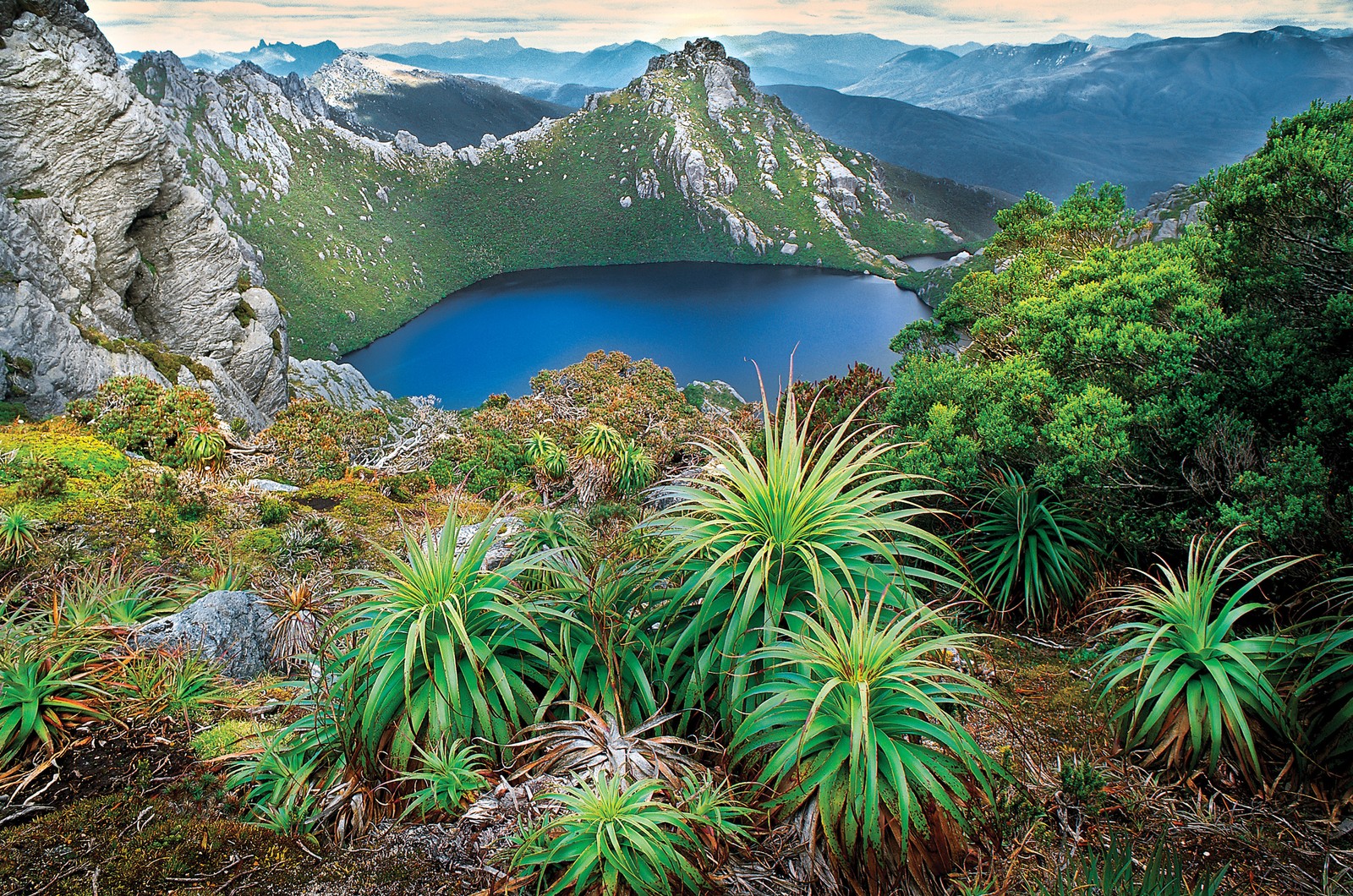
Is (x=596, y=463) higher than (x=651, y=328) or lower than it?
higher

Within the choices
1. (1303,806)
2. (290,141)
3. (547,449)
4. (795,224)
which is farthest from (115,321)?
(795,224)

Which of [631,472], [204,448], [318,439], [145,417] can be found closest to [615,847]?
[631,472]

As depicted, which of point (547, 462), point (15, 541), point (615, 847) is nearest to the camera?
point (615, 847)

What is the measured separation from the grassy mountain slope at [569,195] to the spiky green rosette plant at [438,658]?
90.5 metres

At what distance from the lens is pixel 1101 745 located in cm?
407

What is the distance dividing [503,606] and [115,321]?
3158 centimetres

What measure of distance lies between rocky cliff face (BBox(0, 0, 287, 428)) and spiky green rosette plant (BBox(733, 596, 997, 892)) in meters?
23.6

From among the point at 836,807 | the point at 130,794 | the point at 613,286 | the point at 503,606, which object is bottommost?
the point at 613,286

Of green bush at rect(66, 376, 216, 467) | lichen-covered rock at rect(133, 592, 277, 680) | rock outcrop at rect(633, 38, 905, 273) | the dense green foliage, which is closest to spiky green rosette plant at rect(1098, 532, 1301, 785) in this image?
the dense green foliage

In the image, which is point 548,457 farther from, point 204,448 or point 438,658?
point 438,658

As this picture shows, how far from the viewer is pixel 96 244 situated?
86.6ft

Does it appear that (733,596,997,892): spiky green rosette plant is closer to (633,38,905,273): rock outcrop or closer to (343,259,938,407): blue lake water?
(343,259,938,407): blue lake water

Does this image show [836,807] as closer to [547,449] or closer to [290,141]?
[547,449]

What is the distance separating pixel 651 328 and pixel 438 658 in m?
79.4
